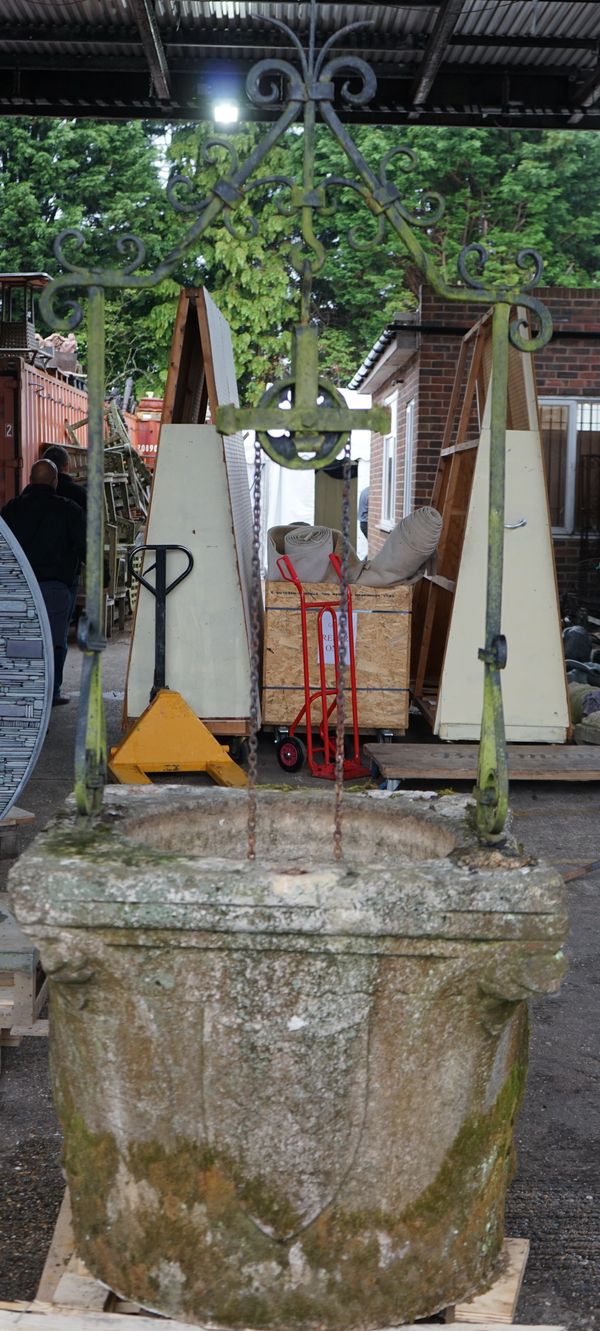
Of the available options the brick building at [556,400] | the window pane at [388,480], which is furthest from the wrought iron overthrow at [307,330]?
the window pane at [388,480]

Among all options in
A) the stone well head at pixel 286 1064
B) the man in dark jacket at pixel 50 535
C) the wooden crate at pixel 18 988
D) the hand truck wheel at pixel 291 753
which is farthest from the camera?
the man in dark jacket at pixel 50 535

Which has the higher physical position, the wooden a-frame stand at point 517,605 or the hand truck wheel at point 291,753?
the wooden a-frame stand at point 517,605

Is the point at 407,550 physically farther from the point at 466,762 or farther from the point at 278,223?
the point at 278,223

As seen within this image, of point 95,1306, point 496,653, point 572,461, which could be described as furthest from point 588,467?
point 95,1306

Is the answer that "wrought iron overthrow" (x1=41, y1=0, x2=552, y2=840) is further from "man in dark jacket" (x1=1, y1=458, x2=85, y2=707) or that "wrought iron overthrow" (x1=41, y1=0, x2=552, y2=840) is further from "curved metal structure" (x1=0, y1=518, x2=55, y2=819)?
"man in dark jacket" (x1=1, y1=458, x2=85, y2=707)

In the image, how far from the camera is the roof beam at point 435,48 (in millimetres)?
6262

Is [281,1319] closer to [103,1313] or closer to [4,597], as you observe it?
[103,1313]

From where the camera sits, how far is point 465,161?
25.8 meters

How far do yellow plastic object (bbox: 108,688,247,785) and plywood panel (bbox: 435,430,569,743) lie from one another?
153 centimetres

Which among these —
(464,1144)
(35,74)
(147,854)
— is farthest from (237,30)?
(464,1144)

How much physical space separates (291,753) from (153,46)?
399 cm

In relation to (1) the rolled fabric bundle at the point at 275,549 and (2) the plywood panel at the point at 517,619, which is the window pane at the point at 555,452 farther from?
(2) the plywood panel at the point at 517,619

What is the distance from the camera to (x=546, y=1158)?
345 centimetres

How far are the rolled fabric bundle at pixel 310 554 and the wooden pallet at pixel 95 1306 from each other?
5.54 meters
